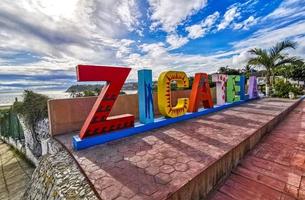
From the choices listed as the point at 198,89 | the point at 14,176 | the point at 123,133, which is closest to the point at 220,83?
the point at 198,89

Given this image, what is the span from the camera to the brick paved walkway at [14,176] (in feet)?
14.0

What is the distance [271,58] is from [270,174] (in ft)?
40.2

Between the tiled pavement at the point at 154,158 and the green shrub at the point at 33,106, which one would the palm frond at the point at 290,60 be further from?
the green shrub at the point at 33,106

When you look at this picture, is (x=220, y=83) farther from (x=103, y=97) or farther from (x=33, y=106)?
(x=33, y=106)

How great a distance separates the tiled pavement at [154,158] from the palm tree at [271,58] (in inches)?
409

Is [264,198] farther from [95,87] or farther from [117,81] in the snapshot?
[95,87]

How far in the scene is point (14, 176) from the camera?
16.9 ft

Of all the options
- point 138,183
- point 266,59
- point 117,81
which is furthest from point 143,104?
point 266,59

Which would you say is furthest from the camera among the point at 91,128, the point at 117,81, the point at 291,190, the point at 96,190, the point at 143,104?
the point at 143,104

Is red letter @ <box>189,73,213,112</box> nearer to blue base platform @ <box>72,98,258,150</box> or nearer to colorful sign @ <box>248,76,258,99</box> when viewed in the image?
blue base platform @ <box>72,98,258,150</box>

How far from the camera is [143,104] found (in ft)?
13.3

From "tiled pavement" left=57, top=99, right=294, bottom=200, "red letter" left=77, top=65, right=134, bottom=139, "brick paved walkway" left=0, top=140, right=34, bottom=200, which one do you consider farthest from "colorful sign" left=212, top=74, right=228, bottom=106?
"brick paved walkway" left=0, top=140, right=34, bottom=200

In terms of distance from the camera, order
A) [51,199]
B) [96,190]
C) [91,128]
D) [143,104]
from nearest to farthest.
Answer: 1. [96,190]
2. [51,199]
3. [91,128]
4. [143,104]

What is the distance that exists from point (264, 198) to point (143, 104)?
9.14 feet
